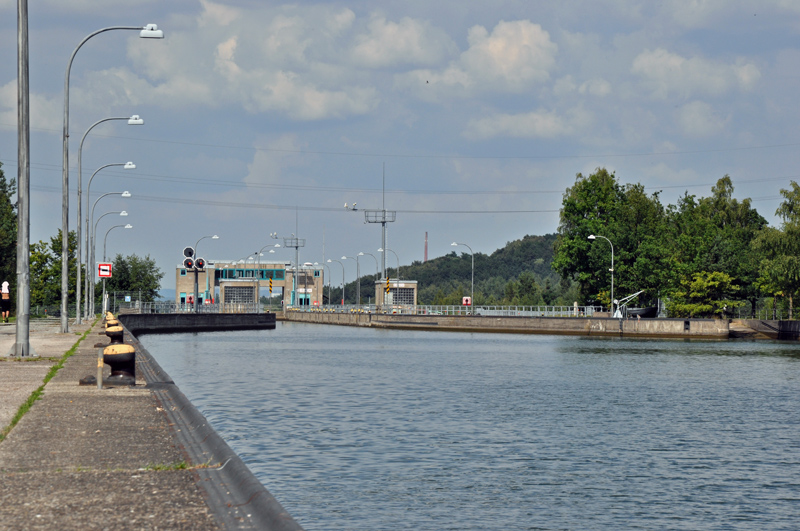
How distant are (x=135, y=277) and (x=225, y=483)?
12686cm

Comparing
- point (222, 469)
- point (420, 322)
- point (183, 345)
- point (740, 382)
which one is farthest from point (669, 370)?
point (420, 322)

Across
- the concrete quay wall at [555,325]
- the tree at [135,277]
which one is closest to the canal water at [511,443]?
the concrete quay wall at [555,325]

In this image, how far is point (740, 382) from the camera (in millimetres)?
39125

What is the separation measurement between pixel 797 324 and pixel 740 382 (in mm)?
51734

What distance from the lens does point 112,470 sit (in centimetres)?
1098

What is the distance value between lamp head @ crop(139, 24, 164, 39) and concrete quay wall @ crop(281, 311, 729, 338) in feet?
208

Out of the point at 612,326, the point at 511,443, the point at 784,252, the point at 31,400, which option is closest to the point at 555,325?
A: the point at 612,326

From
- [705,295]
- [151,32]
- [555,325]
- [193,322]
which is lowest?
[555,325]

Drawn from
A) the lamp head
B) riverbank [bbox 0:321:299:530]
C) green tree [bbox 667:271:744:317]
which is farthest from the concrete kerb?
green tree [bbox 667:271:744:317]

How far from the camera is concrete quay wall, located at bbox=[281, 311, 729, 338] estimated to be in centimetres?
8600

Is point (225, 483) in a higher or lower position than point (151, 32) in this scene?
lower

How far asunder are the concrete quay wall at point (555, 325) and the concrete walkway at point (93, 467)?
73061 millimetres

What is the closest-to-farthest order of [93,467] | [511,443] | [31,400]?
[93,467]
[31,400]
[511,443]

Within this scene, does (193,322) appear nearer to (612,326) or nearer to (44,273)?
(44,273)
